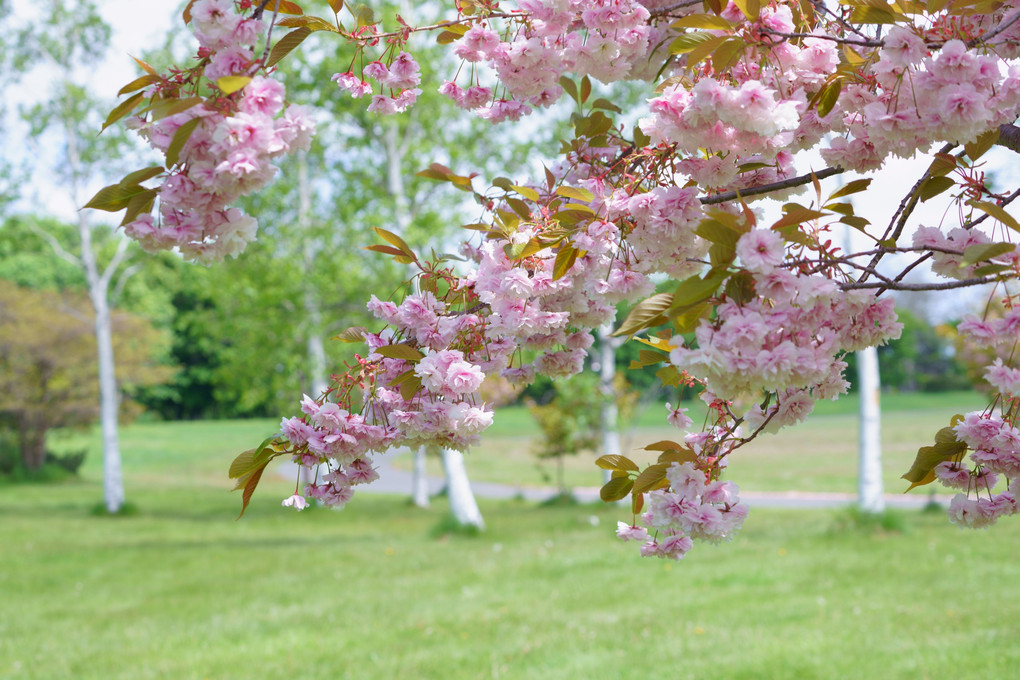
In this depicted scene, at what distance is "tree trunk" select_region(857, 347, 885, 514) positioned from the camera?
8086 mm

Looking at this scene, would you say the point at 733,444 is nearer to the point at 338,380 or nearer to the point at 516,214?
the point at 516,214

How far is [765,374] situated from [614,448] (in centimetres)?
1091

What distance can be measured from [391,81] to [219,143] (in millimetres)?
872

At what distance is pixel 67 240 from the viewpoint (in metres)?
14.2

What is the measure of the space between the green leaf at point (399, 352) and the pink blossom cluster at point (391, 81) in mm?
616

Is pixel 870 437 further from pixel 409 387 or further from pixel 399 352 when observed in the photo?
pixel 399 352

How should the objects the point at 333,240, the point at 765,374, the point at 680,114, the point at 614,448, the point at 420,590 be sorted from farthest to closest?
the point at 614,448 < the point at 333,240 < the point at 420,590 < the point at 680,114 < the point at 765,374

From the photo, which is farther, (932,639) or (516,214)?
(932,639)

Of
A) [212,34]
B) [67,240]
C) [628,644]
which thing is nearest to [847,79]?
[212,34]

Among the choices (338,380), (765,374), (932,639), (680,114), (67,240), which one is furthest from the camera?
(67,240)

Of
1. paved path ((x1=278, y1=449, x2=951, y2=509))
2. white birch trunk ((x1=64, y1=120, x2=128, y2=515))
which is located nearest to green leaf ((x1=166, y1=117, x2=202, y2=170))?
paved path ((x1=278, y1=449, x2=951, y2=509))

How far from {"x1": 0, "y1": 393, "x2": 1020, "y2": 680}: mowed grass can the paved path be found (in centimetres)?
151

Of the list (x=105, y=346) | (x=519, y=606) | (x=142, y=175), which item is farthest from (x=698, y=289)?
(x=105, y=346)

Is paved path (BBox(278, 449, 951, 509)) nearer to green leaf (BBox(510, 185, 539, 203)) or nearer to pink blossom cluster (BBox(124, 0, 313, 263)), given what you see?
green leaf (BBox(510, 185, 539, 203))
